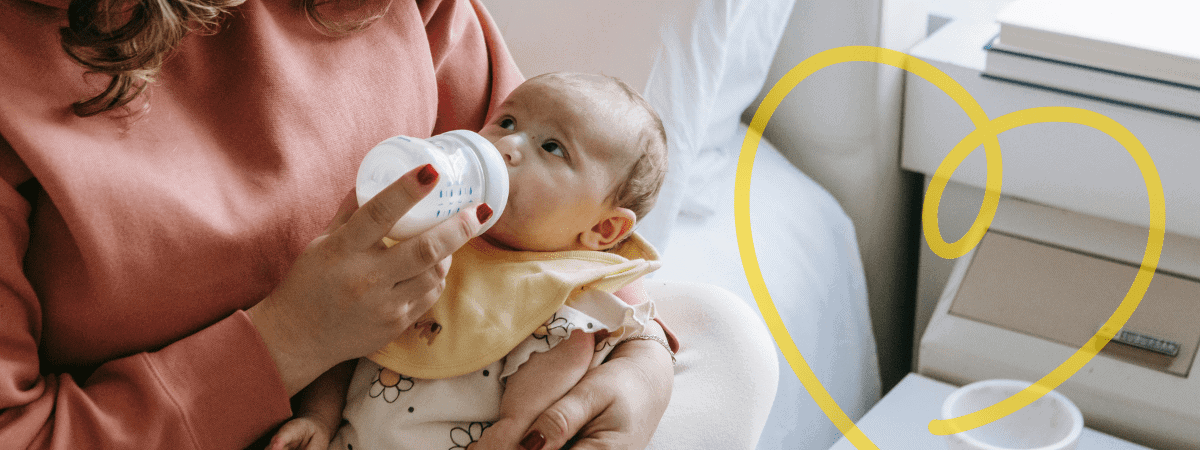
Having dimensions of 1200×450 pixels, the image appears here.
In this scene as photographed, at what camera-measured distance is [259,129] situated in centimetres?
71

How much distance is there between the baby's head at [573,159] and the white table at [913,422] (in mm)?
505

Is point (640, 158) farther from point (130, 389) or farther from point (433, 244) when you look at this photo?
point (130, 389)

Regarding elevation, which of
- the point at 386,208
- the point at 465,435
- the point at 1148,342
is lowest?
the point at 1148,342

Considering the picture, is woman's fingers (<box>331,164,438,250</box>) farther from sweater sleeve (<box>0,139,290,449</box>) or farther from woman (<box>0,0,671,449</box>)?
Result: sweater sleeve (<box>0,139,290,449</box>)

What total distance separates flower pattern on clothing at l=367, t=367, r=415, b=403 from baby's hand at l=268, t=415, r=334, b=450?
49 mm

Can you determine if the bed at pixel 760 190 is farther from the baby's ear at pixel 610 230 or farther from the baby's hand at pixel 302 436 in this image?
the baby's hand at pixel 302 436

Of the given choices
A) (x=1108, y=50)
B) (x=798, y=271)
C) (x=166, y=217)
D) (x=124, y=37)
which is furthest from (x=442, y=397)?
(x=1108, y=50)

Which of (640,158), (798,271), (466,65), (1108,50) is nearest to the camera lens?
(640,158)

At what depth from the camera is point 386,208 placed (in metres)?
0.61

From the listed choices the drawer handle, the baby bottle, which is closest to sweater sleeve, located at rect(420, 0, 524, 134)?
the baby bottle

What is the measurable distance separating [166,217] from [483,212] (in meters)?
0.22

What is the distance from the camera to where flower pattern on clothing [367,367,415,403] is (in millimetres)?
740

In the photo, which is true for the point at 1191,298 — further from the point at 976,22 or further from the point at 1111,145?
the point at 976,22

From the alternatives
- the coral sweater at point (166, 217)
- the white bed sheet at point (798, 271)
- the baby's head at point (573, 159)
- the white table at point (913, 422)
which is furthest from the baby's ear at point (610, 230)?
the white table at point (913, 422)
